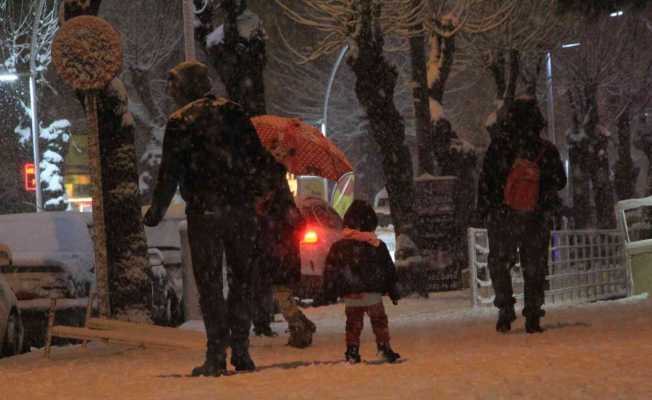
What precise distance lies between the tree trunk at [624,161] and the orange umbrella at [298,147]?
41.4m

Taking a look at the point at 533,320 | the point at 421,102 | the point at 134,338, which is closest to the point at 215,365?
the point at 134,338

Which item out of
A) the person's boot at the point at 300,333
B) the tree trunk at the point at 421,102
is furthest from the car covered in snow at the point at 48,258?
the tree trunk at the point at 421,102

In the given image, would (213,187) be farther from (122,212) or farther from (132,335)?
(122,212)

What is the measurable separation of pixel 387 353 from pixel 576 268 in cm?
1207

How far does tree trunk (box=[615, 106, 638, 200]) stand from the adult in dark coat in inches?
1789

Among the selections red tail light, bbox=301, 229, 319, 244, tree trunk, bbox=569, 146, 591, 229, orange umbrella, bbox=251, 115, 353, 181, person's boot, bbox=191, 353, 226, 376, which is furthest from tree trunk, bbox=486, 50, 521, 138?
person's boot, bbox=191, 353, 226, 376

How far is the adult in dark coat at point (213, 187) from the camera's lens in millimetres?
9047

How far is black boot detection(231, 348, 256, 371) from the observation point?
9312 mm

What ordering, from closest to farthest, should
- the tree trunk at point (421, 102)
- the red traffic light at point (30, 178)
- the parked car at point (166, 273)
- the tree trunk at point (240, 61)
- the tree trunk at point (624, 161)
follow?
the tree trunk at point (240, 61) → the parked car at point (166, 273) → the tree trunk at point (421, 102) → the red traffic light at point (30, 178) → the tree trunk at point (624, 161)

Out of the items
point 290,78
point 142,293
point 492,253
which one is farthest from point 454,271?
point 290,78

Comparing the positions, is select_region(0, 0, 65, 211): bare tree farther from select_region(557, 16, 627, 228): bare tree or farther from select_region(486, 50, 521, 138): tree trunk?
select_region(557, 16, 627, 228): bare tree

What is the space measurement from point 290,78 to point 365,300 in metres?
49.0

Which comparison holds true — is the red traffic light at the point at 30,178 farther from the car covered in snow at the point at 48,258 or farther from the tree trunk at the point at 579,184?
the car covered in snow at the point at 48,258

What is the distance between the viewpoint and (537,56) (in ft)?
133
